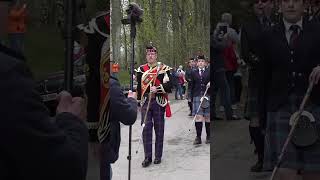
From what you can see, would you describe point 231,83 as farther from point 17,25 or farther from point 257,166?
point 17,25

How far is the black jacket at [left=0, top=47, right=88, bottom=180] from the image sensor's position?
3.91 ft

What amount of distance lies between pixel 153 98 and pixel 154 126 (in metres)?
0.32

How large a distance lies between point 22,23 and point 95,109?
32.1 inches

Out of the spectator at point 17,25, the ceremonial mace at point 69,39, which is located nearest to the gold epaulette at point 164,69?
the ceremonial mace at point 69,39

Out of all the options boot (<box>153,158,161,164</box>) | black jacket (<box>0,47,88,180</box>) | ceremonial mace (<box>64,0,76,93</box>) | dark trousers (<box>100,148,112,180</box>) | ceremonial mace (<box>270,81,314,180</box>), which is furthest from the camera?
boot (<box>153,158,161,164</box>)

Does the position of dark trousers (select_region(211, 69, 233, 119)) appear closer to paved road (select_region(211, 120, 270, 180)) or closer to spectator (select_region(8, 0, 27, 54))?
paved road (select_region(211, 120, 270, 180))

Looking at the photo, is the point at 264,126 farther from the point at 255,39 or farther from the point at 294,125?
the point at 255,39

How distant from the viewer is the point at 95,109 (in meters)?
2.48

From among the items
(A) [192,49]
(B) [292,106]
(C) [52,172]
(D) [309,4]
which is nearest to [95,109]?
(A) [192,49]

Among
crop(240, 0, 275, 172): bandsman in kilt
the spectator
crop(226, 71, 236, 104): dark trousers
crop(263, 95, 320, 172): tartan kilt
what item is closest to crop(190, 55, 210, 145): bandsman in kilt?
crop(226, 71, 236, 104): dark trousers

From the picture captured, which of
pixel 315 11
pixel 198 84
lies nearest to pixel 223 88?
pixel 315 11

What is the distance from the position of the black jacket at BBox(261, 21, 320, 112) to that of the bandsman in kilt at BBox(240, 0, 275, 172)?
0.11ft

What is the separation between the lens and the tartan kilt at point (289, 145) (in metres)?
2.38

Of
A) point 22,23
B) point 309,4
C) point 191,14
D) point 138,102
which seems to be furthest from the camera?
point 138,102
